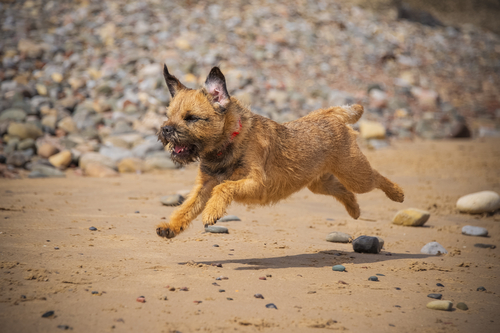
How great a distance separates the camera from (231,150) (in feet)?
17.8

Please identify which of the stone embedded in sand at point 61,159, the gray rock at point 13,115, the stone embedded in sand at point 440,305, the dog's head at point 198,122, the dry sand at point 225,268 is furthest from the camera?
the gray rock at point 13,115

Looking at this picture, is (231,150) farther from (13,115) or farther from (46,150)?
(13,115)

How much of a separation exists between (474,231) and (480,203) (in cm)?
148

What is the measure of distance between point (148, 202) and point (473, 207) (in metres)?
5.62

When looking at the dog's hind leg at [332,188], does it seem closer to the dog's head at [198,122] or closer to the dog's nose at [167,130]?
the dog's head at [198,122]

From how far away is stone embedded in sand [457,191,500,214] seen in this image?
8508 millimetres

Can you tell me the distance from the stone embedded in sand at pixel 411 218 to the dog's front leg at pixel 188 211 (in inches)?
142

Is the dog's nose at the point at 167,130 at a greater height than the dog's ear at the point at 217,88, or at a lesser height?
lesser

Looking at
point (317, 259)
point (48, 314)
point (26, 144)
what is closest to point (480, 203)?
point (317, 259)

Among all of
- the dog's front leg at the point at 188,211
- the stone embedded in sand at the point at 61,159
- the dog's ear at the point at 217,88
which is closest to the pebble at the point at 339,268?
the dog's front leg at the point at 188,211

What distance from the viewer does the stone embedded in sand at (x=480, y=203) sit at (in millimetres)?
8508

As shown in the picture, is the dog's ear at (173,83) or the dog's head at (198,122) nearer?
the dog's head at (198,122)

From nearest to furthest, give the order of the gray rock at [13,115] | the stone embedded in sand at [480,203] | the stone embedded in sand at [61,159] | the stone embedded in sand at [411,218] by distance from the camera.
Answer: the stone embedded in sand at [411,218] < the stone embedded in sand at [480,203] < the stone embedded in sand at [61,159] < the gray rock at [13,115]

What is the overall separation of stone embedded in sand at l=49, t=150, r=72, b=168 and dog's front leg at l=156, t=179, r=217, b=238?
5.65 metres
